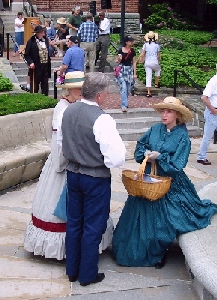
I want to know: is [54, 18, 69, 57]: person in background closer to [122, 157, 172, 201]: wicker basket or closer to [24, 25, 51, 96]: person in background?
[24, 25, 51, 96]: person in background

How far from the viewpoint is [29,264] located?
219 inches

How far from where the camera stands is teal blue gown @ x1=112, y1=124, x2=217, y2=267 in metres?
5.29

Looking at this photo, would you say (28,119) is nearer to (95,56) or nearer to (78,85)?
(78,85)

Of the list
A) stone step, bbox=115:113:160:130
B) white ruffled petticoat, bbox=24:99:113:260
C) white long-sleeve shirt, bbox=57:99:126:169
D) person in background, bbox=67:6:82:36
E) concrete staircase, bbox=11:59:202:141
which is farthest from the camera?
person in background, bbox=67:6:82:36

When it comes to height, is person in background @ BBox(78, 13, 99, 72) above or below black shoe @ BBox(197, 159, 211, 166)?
above

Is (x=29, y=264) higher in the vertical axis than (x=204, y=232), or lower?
lower

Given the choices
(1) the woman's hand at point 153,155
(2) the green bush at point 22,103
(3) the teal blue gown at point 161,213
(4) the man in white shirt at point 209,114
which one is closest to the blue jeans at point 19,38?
(2) the green bush at point 22,103

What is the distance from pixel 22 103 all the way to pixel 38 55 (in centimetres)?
333

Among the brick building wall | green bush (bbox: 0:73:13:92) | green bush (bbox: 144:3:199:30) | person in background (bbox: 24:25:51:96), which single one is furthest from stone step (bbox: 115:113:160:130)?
green bush (bbox: 144:3:199:30)

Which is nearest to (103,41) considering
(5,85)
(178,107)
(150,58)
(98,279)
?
(150,58)

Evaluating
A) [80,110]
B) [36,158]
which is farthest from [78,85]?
[36,158]

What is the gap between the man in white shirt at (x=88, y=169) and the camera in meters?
4.73

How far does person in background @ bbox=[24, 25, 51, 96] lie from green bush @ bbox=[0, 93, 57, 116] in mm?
2535

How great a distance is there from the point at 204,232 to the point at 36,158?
3271mm
